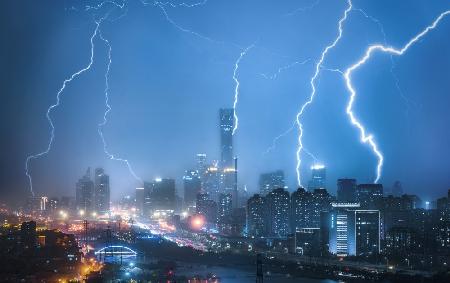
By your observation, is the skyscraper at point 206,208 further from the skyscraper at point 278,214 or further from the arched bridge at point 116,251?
the arched bridge at point 116,251

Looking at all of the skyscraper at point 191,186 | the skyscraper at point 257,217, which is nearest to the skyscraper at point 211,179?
the skyscraper at point 191,186

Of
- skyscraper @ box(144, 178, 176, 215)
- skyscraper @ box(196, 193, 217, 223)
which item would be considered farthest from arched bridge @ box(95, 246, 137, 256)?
skyscraper @ box(144, 178, 176, 215)

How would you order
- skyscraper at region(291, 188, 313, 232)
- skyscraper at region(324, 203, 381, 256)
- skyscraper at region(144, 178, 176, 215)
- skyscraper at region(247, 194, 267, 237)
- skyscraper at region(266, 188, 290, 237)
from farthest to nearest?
skyscraper at region(144, 178, 176, 215), skyscraper at region(247, 194, 267, 237), skyscraper at region(266, 188, 290, 237), skyscraper at region(291, 188, 313, 232), skyscraper at region(324, 203, 381, 256)

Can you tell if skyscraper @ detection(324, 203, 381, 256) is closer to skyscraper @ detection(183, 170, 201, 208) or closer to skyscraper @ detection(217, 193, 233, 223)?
skyscraper @ detection(217, 193, 233, 223)

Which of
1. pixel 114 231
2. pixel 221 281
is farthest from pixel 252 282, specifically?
pixel 114 231

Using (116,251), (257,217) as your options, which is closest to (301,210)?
(257,217)

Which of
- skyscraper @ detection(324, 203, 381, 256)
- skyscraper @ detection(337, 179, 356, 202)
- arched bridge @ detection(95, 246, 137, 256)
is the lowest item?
arched bridge @ detection(95, 246, 137, 256)
